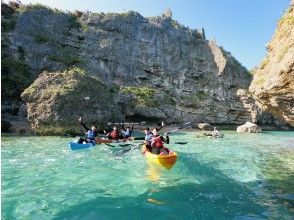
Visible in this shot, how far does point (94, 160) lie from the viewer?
1938 cm

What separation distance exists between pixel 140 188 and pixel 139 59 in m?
54.8

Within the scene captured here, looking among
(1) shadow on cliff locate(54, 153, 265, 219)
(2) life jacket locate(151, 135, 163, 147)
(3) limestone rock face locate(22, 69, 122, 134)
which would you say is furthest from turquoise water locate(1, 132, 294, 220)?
(3) limestone rock face locate(22, 69, 122, 134)

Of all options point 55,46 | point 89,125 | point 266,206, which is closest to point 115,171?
point 266,206

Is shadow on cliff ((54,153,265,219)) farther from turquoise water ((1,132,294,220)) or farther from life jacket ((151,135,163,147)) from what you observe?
life jacket ((151,135,163,147))

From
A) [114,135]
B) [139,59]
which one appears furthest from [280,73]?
[139,59]

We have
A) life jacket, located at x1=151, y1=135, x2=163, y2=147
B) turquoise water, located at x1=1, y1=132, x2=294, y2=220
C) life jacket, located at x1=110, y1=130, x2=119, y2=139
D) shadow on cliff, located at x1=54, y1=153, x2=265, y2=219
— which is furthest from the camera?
life jacket, located at x1=110, y1=130, x2=119, y2=139

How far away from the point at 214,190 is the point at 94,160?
8879mm

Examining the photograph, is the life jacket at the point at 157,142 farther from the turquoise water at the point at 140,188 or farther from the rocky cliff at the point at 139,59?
the rocky cliff at the point at 139,59

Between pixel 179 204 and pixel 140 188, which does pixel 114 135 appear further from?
pixel 179 204

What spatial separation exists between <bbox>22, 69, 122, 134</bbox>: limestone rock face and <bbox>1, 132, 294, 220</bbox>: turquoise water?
12.3m

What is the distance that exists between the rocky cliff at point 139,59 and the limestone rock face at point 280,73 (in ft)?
135

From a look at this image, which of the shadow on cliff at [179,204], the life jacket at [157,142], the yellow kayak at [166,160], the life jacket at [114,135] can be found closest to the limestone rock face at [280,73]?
the shadow on cliff at [179,204]

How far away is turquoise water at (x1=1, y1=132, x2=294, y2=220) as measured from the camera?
32.3ft

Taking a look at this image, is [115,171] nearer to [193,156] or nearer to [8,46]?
[193,156]
